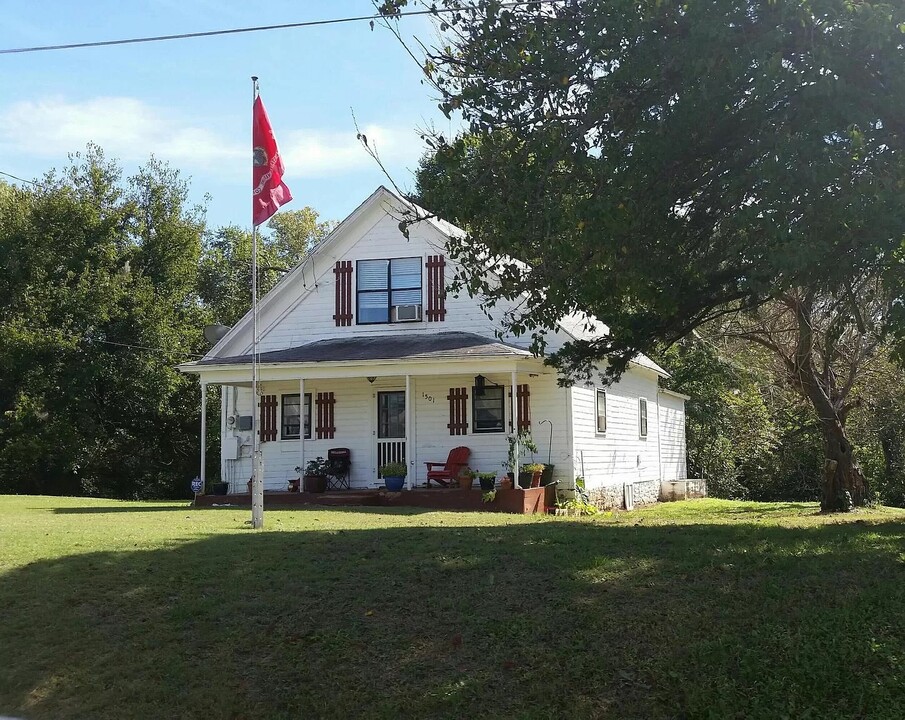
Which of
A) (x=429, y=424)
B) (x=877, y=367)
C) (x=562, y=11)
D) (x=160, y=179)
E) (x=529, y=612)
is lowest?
(x=529, y=612)

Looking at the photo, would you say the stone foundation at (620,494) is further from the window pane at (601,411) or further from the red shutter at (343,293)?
the red shutter at (343,293)

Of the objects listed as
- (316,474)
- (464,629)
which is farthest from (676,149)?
(316,474)

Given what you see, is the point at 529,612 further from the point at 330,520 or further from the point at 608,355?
the point at 330,520

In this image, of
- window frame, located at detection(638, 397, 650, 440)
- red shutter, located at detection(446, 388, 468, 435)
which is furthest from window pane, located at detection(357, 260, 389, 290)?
window frame, located at detection(638, 397, 650, 440)

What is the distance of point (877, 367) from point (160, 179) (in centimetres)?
2733

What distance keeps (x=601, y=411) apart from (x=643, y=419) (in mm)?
4376

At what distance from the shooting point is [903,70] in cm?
789

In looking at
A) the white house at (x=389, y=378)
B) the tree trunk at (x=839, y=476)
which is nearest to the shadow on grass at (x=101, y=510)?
the white house at (x=389, y=378)

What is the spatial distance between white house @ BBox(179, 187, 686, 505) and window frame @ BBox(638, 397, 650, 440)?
7.29 feet

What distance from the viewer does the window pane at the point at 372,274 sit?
21484 millimetres

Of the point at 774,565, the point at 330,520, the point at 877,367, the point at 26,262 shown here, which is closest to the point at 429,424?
the point at 330,520

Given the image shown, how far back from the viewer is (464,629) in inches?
274

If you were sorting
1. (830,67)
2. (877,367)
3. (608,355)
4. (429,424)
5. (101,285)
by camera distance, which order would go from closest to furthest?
1. (830,67)
2. (608,355)
3. (429,424)
4. (877,367)
5. (101,285)

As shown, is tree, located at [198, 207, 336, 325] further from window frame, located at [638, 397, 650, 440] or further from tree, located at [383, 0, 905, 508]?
tree, located at [383, 0, 905, 508]
